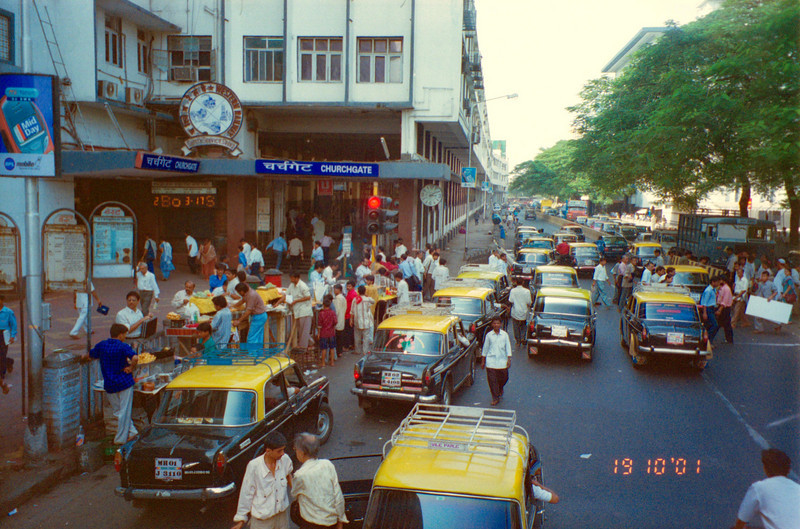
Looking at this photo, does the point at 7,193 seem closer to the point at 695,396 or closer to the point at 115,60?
the point at 115,60

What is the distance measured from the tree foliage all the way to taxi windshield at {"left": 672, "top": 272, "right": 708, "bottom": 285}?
3.87 m

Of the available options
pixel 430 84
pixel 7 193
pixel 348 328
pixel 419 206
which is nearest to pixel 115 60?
pixel 7 193

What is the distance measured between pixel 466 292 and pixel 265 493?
426 inches

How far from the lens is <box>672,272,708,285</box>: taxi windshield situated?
20297mm

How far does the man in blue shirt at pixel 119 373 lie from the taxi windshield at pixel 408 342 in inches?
163

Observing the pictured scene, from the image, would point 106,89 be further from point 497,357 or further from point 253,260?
point 497,357

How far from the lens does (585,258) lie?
1179 inches

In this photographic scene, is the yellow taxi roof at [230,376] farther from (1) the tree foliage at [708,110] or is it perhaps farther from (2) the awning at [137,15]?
(2) the awning at [137,15]

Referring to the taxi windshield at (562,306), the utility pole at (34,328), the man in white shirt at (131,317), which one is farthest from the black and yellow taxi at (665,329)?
the utility pole at (34,328)

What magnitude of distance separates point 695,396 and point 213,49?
23836 mm

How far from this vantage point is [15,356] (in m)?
13.2

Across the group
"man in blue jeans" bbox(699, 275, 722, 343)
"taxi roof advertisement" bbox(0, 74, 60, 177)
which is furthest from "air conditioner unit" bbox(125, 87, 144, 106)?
"man in blue jeans" bbox(699, 275, 722, 343)

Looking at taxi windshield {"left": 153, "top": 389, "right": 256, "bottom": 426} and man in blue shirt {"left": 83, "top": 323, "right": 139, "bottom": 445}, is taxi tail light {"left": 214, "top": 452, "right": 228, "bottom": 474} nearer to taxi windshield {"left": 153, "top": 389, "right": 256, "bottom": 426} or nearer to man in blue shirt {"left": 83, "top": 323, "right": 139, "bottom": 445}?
taxi windshield {"left": 153, "top": 389, "right": 256, "bottom": 426}

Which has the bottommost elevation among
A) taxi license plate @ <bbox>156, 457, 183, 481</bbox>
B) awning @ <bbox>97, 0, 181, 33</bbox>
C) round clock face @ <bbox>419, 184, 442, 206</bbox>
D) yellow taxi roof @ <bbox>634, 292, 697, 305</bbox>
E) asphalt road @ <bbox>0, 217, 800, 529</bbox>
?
asphalt road @ <bbox>0, 217, 800, 529</bbox>
